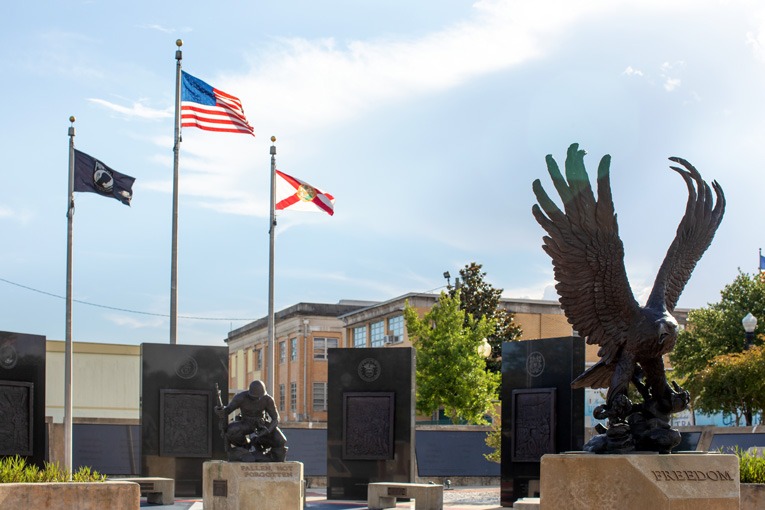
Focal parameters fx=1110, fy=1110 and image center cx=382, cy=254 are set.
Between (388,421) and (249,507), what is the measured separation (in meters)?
6.75

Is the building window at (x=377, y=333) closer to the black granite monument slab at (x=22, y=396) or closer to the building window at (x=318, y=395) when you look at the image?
the building window at (x=318, y=395)

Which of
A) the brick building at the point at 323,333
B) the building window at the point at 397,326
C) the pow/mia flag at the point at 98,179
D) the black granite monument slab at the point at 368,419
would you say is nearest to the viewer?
the black granite monument slab at the point at 368,419

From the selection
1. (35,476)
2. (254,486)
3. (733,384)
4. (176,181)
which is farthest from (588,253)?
(733,384)

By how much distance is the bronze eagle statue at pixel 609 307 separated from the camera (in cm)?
1219

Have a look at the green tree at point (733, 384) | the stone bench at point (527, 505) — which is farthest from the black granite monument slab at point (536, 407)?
the green tree at point (733, 384)

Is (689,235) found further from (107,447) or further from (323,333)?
(323,333)

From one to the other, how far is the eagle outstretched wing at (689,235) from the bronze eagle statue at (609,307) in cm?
17

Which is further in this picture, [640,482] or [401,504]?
[401,504]

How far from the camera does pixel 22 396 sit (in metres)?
20.8

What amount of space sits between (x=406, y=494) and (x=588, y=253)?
381 inches

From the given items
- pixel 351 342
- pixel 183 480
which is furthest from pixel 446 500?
pixel 351 342

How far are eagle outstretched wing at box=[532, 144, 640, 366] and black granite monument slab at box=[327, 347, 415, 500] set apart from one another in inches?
419

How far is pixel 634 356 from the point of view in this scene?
486 inches

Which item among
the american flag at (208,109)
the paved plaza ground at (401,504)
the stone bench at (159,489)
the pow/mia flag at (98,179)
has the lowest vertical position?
the paved plaza ground at (401,504)
